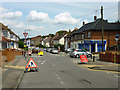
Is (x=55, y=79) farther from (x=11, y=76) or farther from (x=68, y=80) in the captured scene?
(x=11, y=76)

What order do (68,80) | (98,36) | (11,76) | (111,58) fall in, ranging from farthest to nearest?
(98,36) < (111,58) < (11,76) < (68,80)

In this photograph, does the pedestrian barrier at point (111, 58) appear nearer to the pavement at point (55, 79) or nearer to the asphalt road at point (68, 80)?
the pavement at point (55, 79)

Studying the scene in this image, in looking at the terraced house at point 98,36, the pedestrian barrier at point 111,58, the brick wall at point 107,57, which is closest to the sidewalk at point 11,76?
the pedestrian barrier at point 111,58

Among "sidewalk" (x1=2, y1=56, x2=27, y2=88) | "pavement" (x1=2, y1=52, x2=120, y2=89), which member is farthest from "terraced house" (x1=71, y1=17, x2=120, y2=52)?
"sidewalk" (x1=2, y1=56, x2=27, y2=88)

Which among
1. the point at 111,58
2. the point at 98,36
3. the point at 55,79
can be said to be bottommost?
the point at 55,79

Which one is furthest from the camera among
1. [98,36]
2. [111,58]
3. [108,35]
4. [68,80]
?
[108,35]

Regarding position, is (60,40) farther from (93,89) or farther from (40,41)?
(93,89)

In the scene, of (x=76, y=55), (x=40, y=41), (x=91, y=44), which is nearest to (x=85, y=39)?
(x=91, y=44)

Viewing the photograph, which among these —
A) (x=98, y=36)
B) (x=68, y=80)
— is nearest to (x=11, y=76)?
(x=68, y=80)

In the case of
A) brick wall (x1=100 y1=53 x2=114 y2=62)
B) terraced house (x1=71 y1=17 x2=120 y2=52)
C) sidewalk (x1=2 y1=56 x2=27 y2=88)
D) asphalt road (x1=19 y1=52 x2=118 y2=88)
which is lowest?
asphalt road (x1=19 y1=52 x2=118 y2=88)

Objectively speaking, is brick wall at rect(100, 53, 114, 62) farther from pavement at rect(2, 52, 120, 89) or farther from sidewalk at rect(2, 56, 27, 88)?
sidewalk at rect(2, 56, 27, 88)

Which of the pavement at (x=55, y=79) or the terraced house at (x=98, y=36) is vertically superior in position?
the terraced house at (x=98, y=36)

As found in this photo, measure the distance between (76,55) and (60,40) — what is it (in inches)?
2475

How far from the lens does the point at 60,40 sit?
9369 cm
